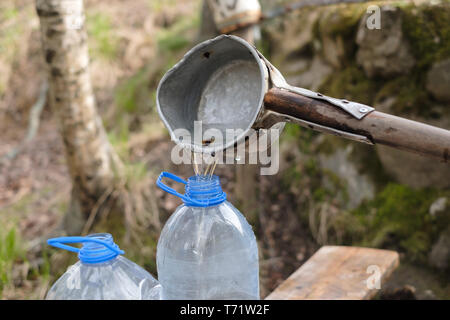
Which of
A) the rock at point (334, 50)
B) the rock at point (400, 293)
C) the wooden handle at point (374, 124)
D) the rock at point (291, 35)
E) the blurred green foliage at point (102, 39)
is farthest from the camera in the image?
the blurred green foliage at point (102, 39)

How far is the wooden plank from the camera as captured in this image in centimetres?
200

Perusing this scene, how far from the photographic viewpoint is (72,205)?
12.1 ft

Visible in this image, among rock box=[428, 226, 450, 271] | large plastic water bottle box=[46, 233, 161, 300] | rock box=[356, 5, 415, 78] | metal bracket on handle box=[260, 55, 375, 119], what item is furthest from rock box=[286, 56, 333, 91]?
large plastic water bottle box=[46, 233, 161, 300]

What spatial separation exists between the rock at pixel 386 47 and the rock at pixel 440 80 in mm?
173

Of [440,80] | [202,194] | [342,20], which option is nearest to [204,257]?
[202,194]

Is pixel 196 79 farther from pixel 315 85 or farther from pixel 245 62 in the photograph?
pixel 315 85

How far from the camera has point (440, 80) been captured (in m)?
3.00

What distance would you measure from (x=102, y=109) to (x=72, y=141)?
121 inches

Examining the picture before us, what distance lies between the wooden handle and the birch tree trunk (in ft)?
7.52

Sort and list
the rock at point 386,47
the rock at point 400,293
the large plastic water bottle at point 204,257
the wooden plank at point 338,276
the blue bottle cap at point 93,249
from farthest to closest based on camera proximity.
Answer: the rock at point 386,47 < the rock at point 400,293 < the wooden plank at point 338,276 < the large plastic water bottle at point 204,257 < the blue bottle cap at point 93,249

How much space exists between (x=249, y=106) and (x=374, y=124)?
37 cm

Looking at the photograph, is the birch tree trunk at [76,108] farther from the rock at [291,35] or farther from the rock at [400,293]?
the rock at [400,293]

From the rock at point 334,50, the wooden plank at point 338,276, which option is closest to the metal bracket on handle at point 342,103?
the wooden plank at point 338,276

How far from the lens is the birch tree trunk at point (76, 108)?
119 inches
